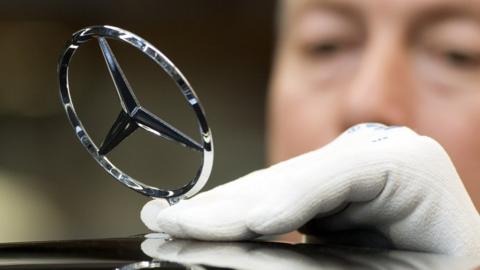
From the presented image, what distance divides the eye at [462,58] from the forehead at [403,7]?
5cm

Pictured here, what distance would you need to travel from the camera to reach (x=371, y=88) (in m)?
0.95

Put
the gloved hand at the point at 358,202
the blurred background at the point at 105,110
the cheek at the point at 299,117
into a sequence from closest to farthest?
the gloved hand at the point at 358,202
the cheek at the point at 299,117
the blurred background at the point at 105,110

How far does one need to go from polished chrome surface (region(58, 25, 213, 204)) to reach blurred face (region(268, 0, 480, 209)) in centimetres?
39

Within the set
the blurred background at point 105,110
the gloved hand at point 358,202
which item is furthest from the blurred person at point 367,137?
the blurred background at point 105,110

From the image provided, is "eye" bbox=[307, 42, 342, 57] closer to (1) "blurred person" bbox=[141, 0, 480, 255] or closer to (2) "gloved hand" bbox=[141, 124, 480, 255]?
(1) "blurred person" bbox=[141, 0, 480, 255]

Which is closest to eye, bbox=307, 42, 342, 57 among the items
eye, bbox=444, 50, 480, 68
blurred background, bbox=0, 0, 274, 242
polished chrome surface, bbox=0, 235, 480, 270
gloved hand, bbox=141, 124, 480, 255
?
eye, bbox=444, 50, 480, 68

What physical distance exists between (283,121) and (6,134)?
7.95 ft

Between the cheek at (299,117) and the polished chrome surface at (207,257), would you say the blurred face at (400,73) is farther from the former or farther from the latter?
the polished chrome surface at (207,257)

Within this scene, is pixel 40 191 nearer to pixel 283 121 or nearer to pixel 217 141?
pixel 217 141

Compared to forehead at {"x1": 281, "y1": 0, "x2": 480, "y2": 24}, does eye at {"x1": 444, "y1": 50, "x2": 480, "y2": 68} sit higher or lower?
lower

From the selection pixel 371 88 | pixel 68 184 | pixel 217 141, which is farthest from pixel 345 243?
pixel 68 184

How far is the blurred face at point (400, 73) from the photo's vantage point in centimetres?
95

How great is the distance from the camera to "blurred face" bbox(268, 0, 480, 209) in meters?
0.95

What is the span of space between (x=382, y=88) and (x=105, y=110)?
7.86ft
